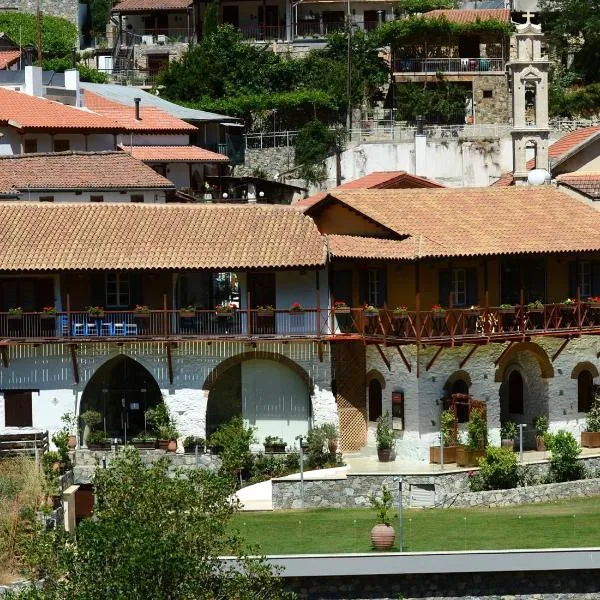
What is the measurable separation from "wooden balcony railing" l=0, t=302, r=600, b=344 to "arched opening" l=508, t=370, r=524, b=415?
1.85m

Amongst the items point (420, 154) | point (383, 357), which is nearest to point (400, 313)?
point (383, 357)

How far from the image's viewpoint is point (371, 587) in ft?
182

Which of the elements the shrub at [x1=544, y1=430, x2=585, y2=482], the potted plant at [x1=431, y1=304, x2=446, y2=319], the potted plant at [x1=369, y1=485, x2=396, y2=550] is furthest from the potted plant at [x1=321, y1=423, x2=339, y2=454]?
the potted plant at [x1=369, y1=485, x2=396, y2=550]

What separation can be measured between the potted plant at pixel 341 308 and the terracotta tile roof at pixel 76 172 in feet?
48.5

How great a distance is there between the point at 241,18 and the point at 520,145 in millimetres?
38562

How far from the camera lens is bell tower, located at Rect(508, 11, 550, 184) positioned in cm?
7862

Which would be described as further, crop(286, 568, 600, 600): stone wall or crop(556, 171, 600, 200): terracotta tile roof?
crop(556, 171, 600, 200): terracotta tile roof

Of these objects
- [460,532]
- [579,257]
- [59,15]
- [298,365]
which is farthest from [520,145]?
[59,15]

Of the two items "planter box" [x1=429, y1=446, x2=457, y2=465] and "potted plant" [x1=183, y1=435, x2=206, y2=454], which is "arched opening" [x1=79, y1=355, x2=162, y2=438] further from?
"planter box" [x1=429, y1=446, x2=457, y2=465]

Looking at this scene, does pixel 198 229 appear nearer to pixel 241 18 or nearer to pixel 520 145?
pixel 520 145

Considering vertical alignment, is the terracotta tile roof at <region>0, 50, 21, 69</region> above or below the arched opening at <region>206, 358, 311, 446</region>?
above

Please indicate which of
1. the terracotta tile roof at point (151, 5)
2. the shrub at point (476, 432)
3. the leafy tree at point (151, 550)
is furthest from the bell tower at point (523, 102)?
the terracotta tile roof at point (151, 5)

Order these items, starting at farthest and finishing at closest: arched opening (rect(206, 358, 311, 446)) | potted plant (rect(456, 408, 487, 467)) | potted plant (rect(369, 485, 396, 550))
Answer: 1. arched opening (rect(206, 358, 311, 446))
2. potted plant (rect(456, 408, 487, 467))
3. potted plant (rect(369, 485, 396, 550))

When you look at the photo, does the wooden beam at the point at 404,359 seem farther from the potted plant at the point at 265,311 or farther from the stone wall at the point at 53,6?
the stone wall at the point at 53,6
